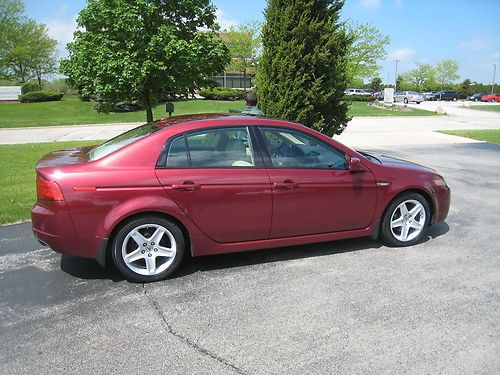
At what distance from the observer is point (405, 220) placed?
190 inches

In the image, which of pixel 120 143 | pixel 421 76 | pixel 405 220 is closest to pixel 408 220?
pixel 405 220

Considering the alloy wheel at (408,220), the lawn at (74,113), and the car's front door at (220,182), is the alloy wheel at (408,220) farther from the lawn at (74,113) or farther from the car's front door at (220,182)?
the lawn at (74,113)

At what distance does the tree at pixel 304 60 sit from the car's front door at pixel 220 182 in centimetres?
417

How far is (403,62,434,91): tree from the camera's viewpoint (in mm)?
90500

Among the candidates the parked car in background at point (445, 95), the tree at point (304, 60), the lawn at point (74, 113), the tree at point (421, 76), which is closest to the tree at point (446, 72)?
the tree at point (421, 76)

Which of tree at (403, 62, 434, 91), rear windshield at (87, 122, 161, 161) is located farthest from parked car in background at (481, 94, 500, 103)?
rear windshield at (87, 122, 161, 161)

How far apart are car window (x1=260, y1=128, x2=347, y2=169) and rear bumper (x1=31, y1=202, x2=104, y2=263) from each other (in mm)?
1803

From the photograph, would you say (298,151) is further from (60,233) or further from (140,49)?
(140,49)

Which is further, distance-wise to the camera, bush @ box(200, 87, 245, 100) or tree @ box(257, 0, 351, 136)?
bush @ box(200, 87, 245, 100)

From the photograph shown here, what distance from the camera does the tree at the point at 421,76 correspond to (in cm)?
9050

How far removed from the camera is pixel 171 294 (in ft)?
12.2

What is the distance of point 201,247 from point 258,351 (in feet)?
4.54

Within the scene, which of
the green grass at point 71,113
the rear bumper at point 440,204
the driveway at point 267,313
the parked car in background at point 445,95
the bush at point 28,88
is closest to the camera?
the driveway at point 267,313

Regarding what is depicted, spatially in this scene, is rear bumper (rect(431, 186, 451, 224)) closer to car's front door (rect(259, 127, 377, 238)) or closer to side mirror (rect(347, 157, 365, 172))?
car's front door (rect(259, 127, 377, 238))
